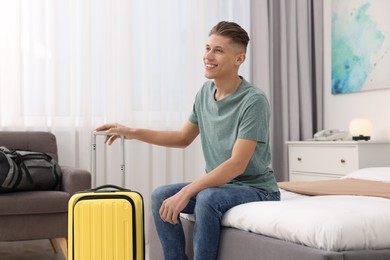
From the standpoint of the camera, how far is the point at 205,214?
1.95 metres

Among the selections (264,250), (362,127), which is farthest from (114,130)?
(362,127)

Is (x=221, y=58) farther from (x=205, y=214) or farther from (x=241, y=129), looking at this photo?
(x=205, y=214)

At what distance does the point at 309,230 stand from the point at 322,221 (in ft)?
0.14

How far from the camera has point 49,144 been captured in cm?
388

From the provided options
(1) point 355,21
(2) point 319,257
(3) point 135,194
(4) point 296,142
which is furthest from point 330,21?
(2) point 319,257

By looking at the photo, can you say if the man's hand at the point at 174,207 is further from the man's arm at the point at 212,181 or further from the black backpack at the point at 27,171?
the black backpack at the point at 27,171

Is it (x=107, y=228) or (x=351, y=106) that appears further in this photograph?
(x=351, y=106)

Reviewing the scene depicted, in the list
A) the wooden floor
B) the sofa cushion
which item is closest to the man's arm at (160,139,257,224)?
the sofa cushion

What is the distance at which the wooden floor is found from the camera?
143 inches

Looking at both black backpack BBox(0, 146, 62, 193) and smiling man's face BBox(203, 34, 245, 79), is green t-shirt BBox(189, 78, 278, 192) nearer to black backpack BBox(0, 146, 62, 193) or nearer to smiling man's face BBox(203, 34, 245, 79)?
smiling man's face BBox(203, 34, 245, 79)

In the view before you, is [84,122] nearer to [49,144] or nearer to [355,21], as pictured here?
[49,144]

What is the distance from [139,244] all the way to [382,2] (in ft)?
9.66

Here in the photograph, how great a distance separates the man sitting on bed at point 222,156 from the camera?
1.99 m

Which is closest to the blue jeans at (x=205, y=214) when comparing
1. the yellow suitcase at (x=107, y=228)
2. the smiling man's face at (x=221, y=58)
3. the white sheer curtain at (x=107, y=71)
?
the yellow suitcase at (x=107, y=228)
